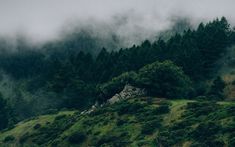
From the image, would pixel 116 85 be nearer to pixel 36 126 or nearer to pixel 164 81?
pixel 164 81

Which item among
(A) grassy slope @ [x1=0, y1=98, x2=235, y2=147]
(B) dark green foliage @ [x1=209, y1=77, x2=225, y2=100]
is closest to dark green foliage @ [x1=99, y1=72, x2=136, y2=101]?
(A) grassy slope @ [x1=0, y1=98, x2=235, y2=147]

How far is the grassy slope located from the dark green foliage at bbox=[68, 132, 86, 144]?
0.18 m

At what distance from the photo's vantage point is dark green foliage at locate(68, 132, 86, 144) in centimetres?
→ 10712

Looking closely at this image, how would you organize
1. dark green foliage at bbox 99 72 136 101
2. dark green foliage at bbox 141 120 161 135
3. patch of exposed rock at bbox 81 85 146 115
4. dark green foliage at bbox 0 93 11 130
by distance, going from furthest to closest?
1. dark green foliage at bbox 0 93 11 130
2. dark green foliage at bbox 99 72 136 101
3. patch of exposed rock at bbox 81 85 146 115
4. dark green foliage at bbox 141 120 161 135

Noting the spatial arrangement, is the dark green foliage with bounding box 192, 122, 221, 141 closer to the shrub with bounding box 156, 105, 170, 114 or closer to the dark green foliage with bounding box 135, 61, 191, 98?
the shrub with bounding box 156, 105, 170, 114

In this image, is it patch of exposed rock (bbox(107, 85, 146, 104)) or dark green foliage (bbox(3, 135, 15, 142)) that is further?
patch of exposed rock (bbox(107, 85, 146, 104))

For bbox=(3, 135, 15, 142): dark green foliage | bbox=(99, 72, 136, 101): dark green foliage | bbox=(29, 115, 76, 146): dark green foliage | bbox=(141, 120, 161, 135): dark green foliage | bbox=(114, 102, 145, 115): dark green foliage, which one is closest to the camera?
bbox=(141, 120, 161, 135): dark green foliage

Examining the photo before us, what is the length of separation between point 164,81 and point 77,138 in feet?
83.7

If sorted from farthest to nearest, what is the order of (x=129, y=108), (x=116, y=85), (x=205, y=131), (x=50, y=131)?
(x=116, y=85), (x=50, y=131), (x=129, y=108), (x=205, y=131)

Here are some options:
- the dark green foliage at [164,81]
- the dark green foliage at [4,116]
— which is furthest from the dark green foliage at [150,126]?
the dark green foliage at [4,116]

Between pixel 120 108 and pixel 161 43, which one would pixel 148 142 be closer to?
pixel 120 108

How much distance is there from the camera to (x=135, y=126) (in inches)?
4129

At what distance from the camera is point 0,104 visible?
168 meters

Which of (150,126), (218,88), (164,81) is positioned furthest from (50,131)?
(218,88)
